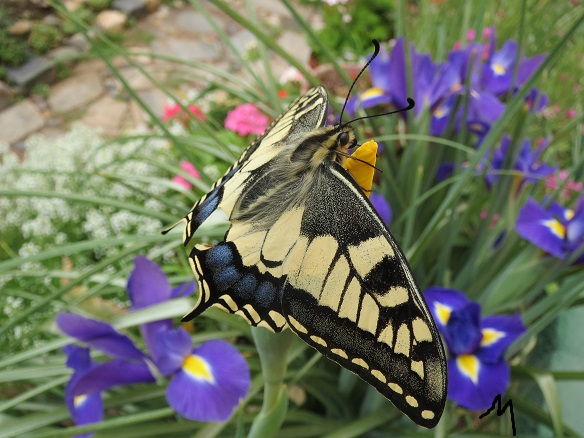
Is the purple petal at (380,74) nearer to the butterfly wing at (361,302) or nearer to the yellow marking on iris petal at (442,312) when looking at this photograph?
the yellow marking on iris petal at (442,312)

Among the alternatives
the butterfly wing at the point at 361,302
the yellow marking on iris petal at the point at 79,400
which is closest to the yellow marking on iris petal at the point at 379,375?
the butterfly wing at the point at 361,302

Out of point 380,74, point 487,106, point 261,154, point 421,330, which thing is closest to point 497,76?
point 487,106

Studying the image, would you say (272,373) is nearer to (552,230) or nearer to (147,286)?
(147,286)

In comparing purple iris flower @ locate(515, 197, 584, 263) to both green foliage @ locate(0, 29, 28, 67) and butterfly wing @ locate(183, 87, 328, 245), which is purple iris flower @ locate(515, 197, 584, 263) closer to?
butterfly wing @ locate(183, 87, 328, 245)

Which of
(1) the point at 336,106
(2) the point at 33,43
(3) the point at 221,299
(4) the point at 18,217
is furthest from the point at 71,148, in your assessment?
(3) the point at 221,299

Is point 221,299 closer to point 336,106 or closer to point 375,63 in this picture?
point 336,106

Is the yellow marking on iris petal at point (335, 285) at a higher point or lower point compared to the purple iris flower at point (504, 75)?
lower

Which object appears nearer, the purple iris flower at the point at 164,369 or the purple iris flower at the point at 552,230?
the purple iris flower at the point at 164,369

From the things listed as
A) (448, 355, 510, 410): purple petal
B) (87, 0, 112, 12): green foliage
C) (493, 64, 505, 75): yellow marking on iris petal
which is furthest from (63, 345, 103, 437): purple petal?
(87, 0, 112, 12): green foliage
